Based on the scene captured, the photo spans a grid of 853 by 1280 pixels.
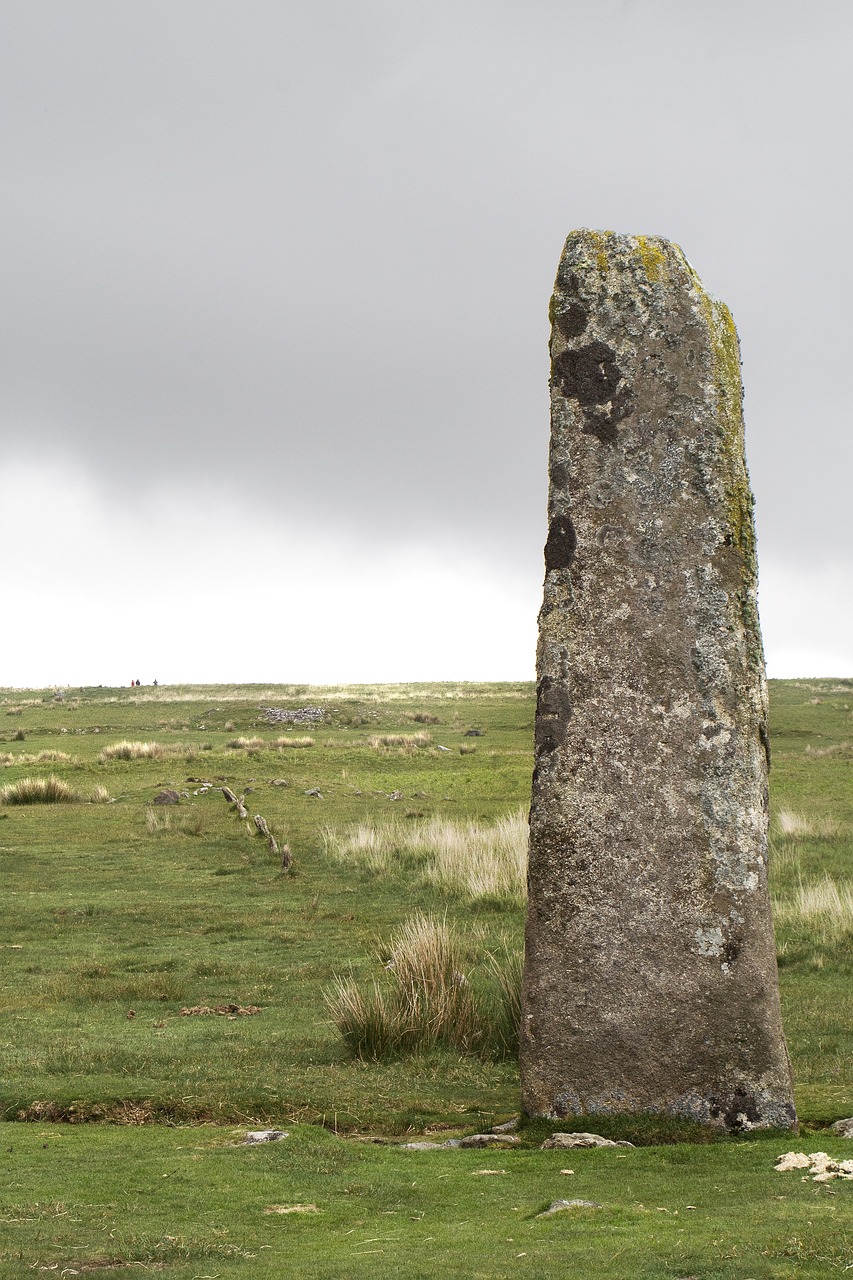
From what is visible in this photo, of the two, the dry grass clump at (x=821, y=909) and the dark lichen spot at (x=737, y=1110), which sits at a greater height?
the dark lichen spot at (x=737, y=1110)

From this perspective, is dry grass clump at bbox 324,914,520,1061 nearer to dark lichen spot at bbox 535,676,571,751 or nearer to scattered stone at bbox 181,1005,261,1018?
scattered stone at bbox 181,1005,261,1018

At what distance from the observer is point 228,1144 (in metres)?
6.90

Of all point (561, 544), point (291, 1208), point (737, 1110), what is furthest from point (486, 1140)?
point (561, 544)

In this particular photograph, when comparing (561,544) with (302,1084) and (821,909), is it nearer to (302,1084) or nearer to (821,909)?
(302,1084)

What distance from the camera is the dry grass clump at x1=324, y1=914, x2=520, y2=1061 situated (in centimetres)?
938

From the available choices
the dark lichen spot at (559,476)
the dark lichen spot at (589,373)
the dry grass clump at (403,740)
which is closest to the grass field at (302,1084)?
the dark lichen spot at (559,476)

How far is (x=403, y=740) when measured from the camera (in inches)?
1783

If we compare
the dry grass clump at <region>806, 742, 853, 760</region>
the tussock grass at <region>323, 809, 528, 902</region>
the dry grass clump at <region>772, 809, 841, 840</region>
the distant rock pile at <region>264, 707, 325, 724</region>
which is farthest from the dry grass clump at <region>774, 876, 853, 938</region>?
the distant rock pile at <region>264, 707, 325, 724</region>

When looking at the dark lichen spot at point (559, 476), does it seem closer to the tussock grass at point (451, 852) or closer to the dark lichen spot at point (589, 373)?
the dark lichen spot at point (589, 373)

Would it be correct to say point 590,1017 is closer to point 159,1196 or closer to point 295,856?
point 159,1196

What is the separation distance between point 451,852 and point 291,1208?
1422 cm

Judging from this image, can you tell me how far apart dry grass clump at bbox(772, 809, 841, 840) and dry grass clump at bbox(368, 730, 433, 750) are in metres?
20.1

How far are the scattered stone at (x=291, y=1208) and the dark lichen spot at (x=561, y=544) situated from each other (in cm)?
373

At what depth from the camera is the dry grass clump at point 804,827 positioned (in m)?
22.0
